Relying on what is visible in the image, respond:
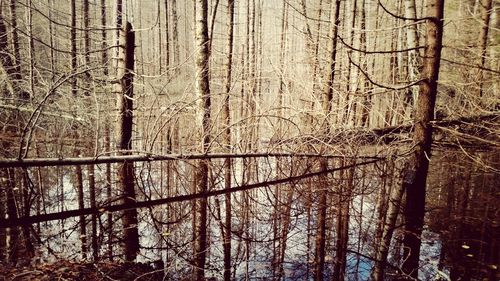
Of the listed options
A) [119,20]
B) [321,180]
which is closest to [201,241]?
[321,180]

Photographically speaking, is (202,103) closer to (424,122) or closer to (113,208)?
(113,208)

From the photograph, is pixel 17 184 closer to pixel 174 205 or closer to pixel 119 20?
pixel 174 205

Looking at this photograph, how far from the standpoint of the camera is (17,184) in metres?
5.15

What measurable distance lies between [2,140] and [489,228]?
34.6 ft

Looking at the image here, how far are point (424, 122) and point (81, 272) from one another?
4.70 metres

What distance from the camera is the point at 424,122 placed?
4.67 metres

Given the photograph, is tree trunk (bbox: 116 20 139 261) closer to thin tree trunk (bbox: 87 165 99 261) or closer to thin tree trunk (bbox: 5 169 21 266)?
thin tree trunk (bbox: 87 165 99 261)

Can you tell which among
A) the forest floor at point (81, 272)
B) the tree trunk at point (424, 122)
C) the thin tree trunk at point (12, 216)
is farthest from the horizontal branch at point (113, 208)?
the tree trunk at point (424, 122)

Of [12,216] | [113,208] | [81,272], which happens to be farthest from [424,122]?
[12,216]

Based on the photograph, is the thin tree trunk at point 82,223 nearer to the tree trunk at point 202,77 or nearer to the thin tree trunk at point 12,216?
the thin tree trunk at point 12,216

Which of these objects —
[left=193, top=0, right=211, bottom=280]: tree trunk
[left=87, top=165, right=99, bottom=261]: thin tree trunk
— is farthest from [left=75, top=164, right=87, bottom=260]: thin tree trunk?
[left=193, top=0, right=211, bottom=280]: tree trunk

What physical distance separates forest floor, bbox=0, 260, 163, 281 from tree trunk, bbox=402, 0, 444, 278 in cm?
301

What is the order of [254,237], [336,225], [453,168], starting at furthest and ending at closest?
[453,168]
[336,225]
[254,237]

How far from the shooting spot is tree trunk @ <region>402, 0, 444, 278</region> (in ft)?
14.1
